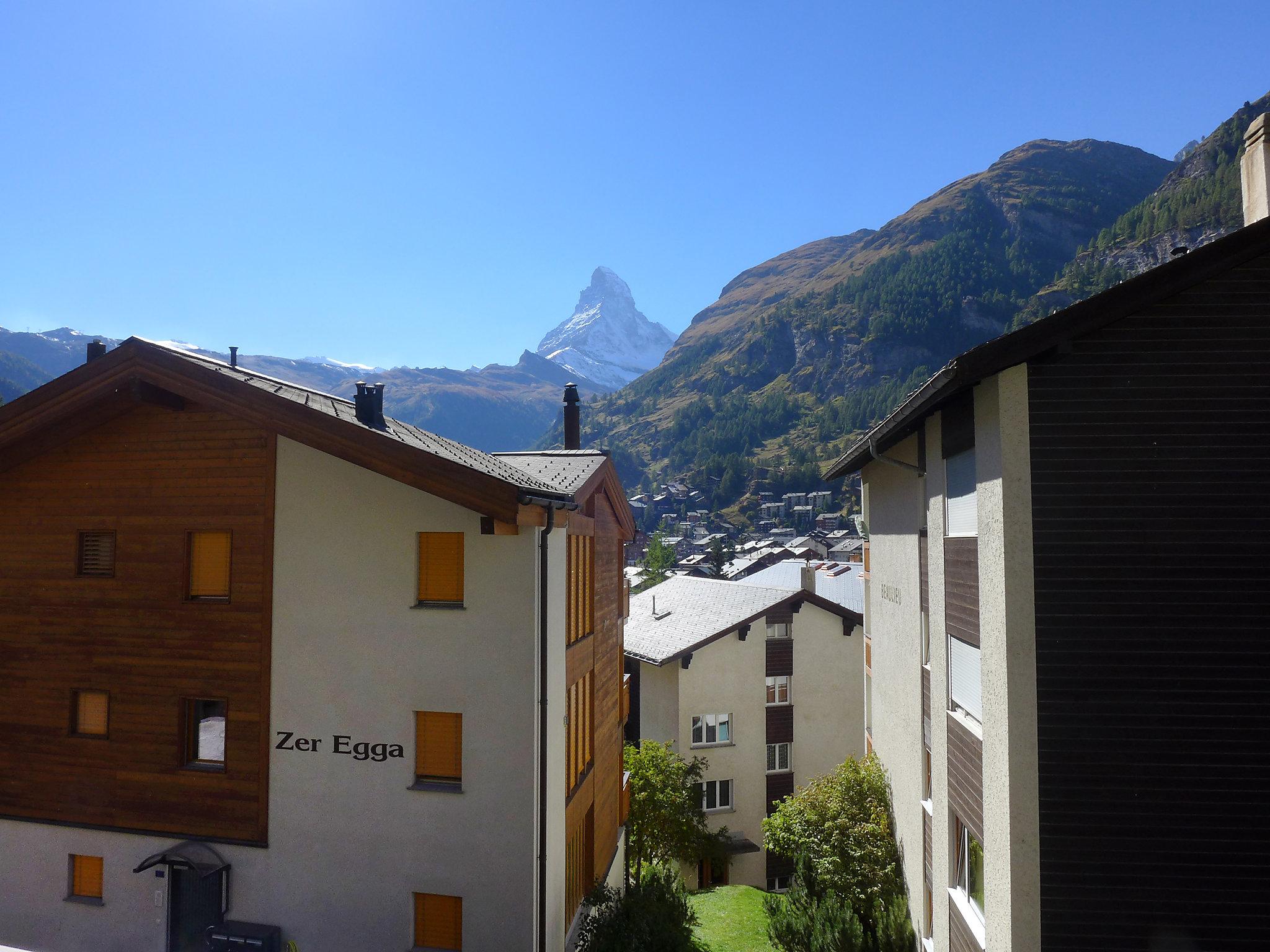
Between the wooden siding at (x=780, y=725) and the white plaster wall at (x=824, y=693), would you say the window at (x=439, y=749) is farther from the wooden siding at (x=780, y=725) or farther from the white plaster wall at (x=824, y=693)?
the white plaster wall at (x=824, y=693)

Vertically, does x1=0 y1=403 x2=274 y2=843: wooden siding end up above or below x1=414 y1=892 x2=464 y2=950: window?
above

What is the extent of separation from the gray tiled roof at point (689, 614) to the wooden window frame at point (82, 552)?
2120 centimetres

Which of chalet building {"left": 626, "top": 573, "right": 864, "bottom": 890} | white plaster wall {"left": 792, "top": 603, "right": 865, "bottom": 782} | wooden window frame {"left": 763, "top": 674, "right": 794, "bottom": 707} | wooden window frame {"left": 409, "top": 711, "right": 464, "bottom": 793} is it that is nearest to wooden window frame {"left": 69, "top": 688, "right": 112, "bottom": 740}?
wooden window frame {"left": 409, "top": 711, "right": 464, "bottom": 793}

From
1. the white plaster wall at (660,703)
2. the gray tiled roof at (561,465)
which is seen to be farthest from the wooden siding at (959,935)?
the white plaster wall at (660,703)

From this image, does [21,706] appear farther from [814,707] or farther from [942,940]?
[814,707]

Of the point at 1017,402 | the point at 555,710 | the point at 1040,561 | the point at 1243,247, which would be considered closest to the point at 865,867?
the point at 555,710

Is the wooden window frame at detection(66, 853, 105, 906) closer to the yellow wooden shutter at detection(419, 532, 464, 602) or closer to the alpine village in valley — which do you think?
the alpine village in valley

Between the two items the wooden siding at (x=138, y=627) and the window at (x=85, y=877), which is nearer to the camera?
the wooden siding at (x=138, y=627)

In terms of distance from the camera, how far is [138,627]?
12922 millimetres

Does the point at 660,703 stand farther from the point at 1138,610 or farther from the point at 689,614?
the point at 1138,610

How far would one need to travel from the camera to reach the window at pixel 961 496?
1049 centimetres

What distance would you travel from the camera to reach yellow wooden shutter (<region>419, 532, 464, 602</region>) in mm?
12328

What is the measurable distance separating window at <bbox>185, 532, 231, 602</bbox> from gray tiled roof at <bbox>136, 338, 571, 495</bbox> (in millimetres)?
2641

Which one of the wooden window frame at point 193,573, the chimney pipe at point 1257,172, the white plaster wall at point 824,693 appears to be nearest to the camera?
the chimney pipe at point 1257,172
